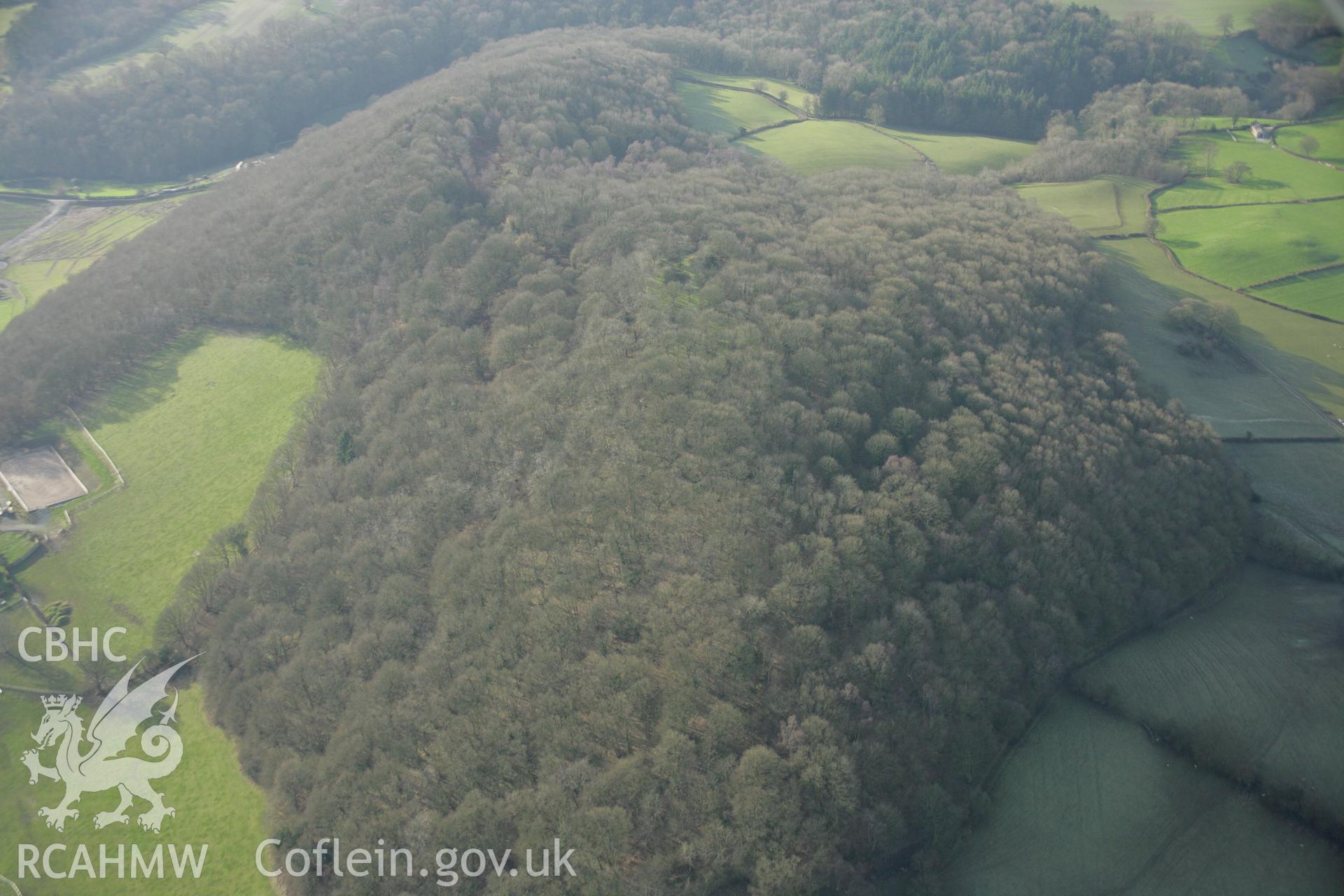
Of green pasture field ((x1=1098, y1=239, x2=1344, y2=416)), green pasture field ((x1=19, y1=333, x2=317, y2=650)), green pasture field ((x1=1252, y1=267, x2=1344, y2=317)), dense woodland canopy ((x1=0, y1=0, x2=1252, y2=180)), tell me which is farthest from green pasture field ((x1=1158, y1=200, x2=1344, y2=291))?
green pasture field ((x1=19, y1=333, x2=317, y2=650))

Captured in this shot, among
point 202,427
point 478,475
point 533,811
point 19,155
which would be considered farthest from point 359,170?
point 19,155

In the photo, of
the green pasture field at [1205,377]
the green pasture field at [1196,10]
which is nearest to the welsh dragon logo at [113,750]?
the green pasture field at [1205,377]

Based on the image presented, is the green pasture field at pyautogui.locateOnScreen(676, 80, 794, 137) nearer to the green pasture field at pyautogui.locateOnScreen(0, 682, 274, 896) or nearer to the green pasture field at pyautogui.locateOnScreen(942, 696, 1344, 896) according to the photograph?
the green pasture field at pyautogui.locateOnScreen(942, 696, 1344, 896)

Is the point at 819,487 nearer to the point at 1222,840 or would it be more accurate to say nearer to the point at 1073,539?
the point at 1073,539

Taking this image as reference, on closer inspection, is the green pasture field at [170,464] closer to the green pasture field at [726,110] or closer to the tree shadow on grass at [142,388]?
the tree shadow on grass at [142,388]

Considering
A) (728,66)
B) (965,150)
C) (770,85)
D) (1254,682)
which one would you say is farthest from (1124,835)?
(728,66)
